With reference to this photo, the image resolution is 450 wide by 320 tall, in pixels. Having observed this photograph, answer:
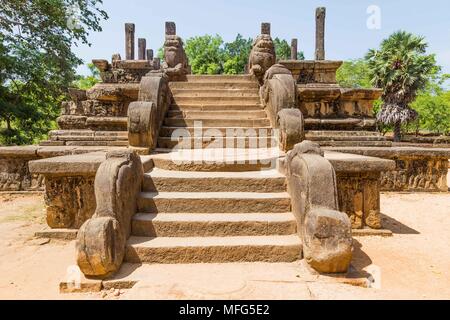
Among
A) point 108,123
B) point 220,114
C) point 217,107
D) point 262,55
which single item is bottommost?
point 108,123

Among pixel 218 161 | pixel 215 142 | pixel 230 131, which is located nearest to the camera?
pixel 218 161

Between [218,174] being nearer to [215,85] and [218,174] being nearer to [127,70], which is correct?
[215,85]

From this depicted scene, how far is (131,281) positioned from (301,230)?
4.97 feet

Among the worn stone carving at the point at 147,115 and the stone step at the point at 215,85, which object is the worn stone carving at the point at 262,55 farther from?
the worn stone carving at the point at 147,115

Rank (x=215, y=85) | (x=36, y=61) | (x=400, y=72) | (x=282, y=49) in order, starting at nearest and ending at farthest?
(x=215, y=85), (x=36, y=61), (x=400, y=72), (x=282, y=49)

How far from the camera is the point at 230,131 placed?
519 cm

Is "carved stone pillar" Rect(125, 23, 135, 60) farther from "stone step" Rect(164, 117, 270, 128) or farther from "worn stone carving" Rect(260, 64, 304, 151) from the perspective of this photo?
"worn stone carving" Rect(260, 64, 304, 151)

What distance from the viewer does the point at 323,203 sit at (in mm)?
2648

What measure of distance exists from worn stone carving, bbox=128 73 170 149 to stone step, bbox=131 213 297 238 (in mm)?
1666

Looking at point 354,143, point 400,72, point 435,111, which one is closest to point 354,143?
point 354,143

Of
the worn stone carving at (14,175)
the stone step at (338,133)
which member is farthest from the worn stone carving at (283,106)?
the worn stone carving at (14,175)

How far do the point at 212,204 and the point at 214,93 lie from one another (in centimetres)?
391

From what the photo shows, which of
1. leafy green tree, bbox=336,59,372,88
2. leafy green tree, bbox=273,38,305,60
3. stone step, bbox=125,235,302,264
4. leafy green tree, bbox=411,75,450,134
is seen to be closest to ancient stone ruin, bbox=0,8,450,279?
stone step, bbox=125,235,302,264

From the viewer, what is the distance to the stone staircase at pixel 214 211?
2676 mm
